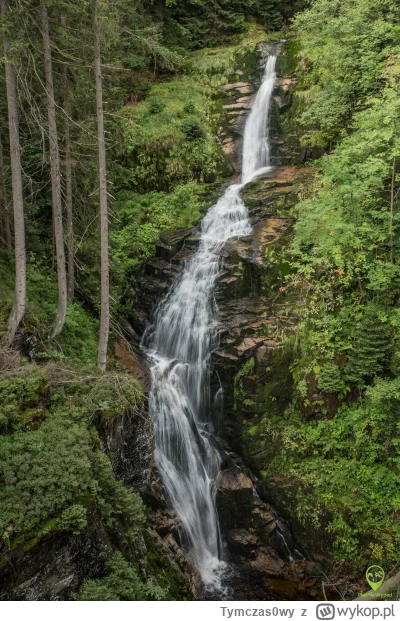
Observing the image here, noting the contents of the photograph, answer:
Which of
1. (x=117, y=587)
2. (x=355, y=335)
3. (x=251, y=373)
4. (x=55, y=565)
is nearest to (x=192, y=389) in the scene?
(x=251, y=373)

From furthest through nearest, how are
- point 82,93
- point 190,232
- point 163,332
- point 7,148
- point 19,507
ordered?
1. point 190,232
2. point 163,332
3. point 7,148
4. point 82,93
5. point 19,507

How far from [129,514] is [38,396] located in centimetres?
254

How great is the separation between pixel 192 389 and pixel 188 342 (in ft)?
4.55

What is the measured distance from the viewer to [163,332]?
39.7 feet

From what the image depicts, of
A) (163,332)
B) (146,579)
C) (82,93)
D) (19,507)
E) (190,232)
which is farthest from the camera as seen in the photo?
(190,232)

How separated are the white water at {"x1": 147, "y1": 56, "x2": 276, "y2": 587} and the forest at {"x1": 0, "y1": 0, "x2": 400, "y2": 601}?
0.09 metres

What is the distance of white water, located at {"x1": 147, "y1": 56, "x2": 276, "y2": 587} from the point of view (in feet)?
31.6

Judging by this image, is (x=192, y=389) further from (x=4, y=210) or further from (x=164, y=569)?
(x=4, y=210)

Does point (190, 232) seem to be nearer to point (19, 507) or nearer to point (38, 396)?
point (38, 396)

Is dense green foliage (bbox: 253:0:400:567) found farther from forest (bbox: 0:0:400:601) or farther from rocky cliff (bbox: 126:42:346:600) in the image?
rocky cliff (bbox: 126:42:346:600)

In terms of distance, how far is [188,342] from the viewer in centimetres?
1162

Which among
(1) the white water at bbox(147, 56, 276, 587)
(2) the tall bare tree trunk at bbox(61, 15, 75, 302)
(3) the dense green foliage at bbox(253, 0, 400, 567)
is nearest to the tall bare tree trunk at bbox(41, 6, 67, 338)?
(2) the tall bare tree trunk at bbox(61, 15, 75, 302)

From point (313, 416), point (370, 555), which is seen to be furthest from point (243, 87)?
point (370, 555)

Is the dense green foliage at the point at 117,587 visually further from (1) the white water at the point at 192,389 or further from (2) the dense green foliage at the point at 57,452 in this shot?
(1) the white water at the point at 192,389
